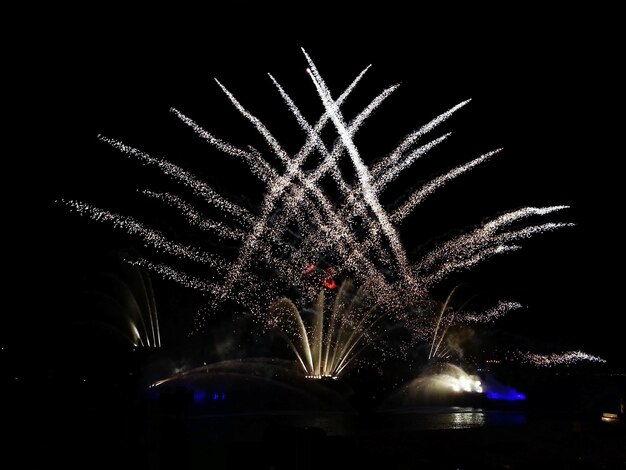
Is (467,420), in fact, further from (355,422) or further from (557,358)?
(557,358)

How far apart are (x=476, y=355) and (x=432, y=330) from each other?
6408 millimetres

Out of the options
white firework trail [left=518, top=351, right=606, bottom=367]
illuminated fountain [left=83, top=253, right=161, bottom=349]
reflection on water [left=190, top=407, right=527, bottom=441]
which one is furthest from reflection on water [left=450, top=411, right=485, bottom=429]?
white firework trail [left=518, top=351, right=606, bottom=367]

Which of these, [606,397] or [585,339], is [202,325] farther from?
[585,339]

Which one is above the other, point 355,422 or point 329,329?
point 329,329

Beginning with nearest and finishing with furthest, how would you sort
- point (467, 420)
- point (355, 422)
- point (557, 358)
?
point (355, 422), point (467, 420), point (557, 358)

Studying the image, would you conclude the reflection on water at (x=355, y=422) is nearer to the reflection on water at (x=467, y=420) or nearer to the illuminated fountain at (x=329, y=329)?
the reflection on water at (x=467, y=420)

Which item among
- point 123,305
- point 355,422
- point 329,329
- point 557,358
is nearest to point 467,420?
point 355,422

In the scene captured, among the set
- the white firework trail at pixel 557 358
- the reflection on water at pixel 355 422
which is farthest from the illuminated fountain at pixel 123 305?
the white firework trail at pixel 557 358

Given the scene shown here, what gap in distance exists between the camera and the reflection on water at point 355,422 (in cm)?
1984

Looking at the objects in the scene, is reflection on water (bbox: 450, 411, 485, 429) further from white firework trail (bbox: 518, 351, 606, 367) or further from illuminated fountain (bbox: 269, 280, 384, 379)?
white firework trail (bbox: 518, 351, 606, 367)

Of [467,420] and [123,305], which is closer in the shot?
[467,420]

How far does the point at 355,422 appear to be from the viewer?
25.0 metres

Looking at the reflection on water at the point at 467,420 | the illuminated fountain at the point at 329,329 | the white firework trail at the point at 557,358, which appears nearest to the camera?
the reflection on water at the point at 467,420

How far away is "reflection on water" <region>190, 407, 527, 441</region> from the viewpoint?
19836mm
